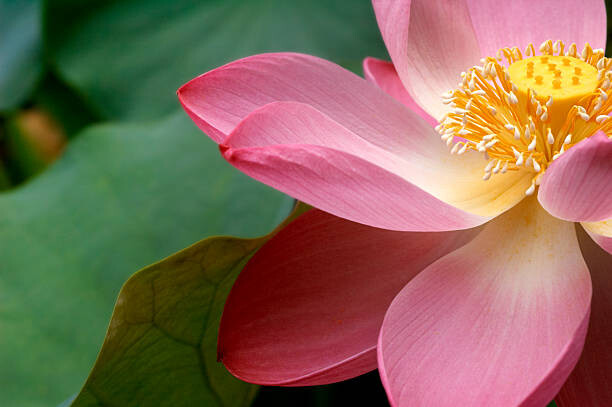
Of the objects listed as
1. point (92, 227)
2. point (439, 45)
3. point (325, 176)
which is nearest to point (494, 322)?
point (325, 176)

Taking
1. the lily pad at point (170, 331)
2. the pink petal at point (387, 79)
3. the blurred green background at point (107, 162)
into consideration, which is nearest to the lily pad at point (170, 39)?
the blurred green background at point (107, 162)

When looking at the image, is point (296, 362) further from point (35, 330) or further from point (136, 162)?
point (136, 162)

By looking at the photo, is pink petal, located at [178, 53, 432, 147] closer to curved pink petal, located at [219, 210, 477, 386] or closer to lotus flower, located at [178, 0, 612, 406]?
lotus flower, located at [178, 0, 612, 406]

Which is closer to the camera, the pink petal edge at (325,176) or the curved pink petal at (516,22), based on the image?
the pink petal edge at (325,176)

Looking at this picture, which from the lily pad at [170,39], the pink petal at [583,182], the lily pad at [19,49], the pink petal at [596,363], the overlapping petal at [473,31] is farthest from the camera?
the lily pad at [19,49]

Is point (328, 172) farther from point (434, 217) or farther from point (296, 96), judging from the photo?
point (296, 96)

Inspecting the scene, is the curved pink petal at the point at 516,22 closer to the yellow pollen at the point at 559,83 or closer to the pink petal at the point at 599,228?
the yellow pollen at the point at 559,83

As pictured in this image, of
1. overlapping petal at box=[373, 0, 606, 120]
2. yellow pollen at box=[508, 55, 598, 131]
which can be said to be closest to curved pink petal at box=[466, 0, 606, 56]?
overlapping petal at box=[373, 0, 606, 120]
